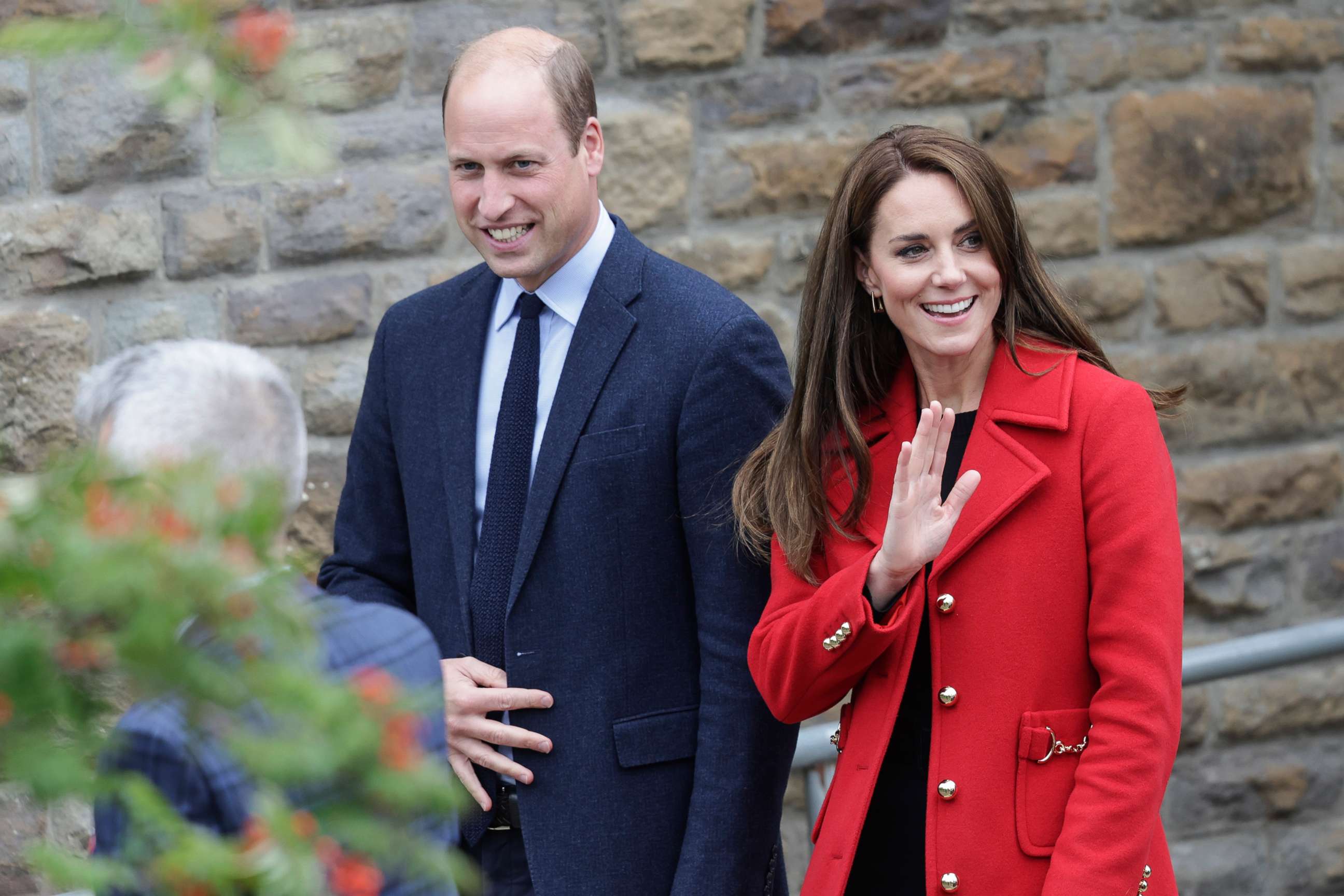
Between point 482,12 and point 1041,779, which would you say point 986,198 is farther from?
point 482,12

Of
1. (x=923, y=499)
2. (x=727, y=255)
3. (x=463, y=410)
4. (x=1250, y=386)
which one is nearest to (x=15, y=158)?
(x=463, y=410)

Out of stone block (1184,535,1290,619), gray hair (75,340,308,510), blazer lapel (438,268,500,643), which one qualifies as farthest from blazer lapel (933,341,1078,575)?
stone block (1184,535,1290,619)

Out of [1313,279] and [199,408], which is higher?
[199,408]

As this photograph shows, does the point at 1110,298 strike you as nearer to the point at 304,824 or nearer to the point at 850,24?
the point at 850,24

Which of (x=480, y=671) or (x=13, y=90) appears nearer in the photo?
(x=480, y=671)

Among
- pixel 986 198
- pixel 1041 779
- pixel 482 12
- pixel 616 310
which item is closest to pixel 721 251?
pixel 482 12

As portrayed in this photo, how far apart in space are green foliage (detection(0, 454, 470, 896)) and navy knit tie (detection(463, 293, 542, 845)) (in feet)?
5.00

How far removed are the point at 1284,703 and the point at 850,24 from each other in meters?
2.20

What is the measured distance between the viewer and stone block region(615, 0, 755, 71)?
3.43 m

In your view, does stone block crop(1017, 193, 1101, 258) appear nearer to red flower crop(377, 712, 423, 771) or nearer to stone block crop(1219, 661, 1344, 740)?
stone block crop(1219, 661, 1344, 740)

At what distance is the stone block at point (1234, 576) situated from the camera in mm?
3814

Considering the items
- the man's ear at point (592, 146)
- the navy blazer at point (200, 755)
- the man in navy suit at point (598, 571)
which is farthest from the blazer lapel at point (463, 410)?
the navy blazer at point (200, 755)

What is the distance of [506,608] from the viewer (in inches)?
85.1

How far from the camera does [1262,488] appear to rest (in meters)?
3.84
